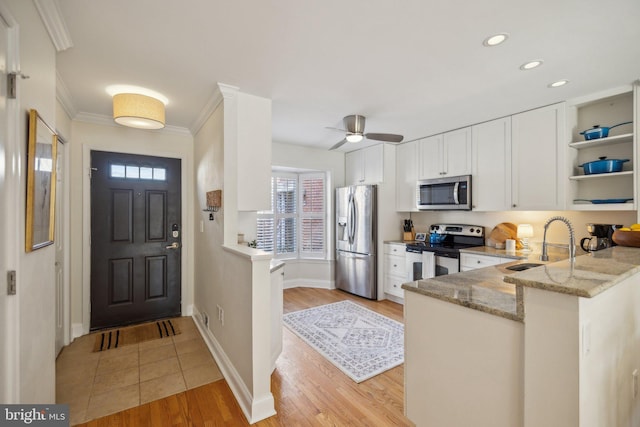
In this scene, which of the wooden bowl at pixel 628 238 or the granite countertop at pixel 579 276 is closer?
the granite countertop at pixel 579 276

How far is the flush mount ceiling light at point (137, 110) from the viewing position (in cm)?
239

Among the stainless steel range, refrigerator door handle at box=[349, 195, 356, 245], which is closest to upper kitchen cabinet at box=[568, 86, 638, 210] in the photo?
the stainless steel range

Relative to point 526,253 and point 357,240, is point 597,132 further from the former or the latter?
point 357,240

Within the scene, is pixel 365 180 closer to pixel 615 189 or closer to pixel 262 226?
pixel 262 226

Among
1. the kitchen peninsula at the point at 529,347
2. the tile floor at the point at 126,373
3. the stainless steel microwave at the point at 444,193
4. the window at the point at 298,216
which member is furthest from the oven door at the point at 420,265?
the tile floor at the point at 126,373

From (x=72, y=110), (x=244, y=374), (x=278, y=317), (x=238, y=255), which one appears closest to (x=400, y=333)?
(x=278, y=317)

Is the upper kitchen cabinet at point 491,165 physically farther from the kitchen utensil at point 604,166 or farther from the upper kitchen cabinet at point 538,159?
the kitchen utensil at point 604,166

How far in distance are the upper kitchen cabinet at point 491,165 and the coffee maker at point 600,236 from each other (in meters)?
0.72

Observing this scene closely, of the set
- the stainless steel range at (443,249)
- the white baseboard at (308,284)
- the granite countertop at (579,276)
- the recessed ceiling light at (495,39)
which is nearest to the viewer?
the granite countertop at (579,276)

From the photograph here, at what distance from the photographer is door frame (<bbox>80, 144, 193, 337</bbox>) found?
304 centimetres

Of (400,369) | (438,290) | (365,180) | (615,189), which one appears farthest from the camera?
(365,180)

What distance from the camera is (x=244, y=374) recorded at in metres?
1.99

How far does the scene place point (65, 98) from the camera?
2531 mm

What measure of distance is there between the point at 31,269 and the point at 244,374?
1.36 meters
